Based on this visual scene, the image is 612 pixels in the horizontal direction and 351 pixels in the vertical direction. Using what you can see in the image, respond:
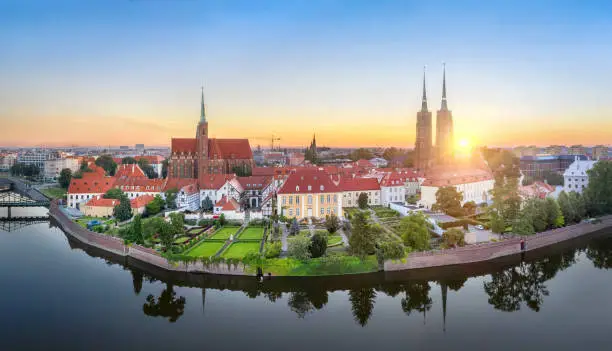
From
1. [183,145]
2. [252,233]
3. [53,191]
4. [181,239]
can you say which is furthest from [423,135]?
[53,191]

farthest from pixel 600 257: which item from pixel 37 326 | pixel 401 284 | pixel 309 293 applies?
pixel 37 326

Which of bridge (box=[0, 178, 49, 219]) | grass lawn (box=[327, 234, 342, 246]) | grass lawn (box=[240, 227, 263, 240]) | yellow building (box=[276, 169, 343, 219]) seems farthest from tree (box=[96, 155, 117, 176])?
grass lawn (box=[327, 234, 342, 246])

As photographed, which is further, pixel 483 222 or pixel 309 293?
pixel 483 222

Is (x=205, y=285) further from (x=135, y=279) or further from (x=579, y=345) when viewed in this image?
(x=579, y=345)

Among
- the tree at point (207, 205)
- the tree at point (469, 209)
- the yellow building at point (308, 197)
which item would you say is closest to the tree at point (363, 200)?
the yellow building at point (308, 197)

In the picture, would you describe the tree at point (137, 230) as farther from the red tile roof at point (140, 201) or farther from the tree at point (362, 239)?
the tree at point (362, 239)

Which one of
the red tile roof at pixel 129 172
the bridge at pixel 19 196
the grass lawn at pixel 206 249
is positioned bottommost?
the grass lawn at pixel 206 249

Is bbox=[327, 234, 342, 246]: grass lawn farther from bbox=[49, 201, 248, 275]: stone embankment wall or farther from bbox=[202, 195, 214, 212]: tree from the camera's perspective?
bbox=[202, 195, 214, 212]: tree

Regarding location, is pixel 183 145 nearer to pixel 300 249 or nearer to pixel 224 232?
pixel 224 232
